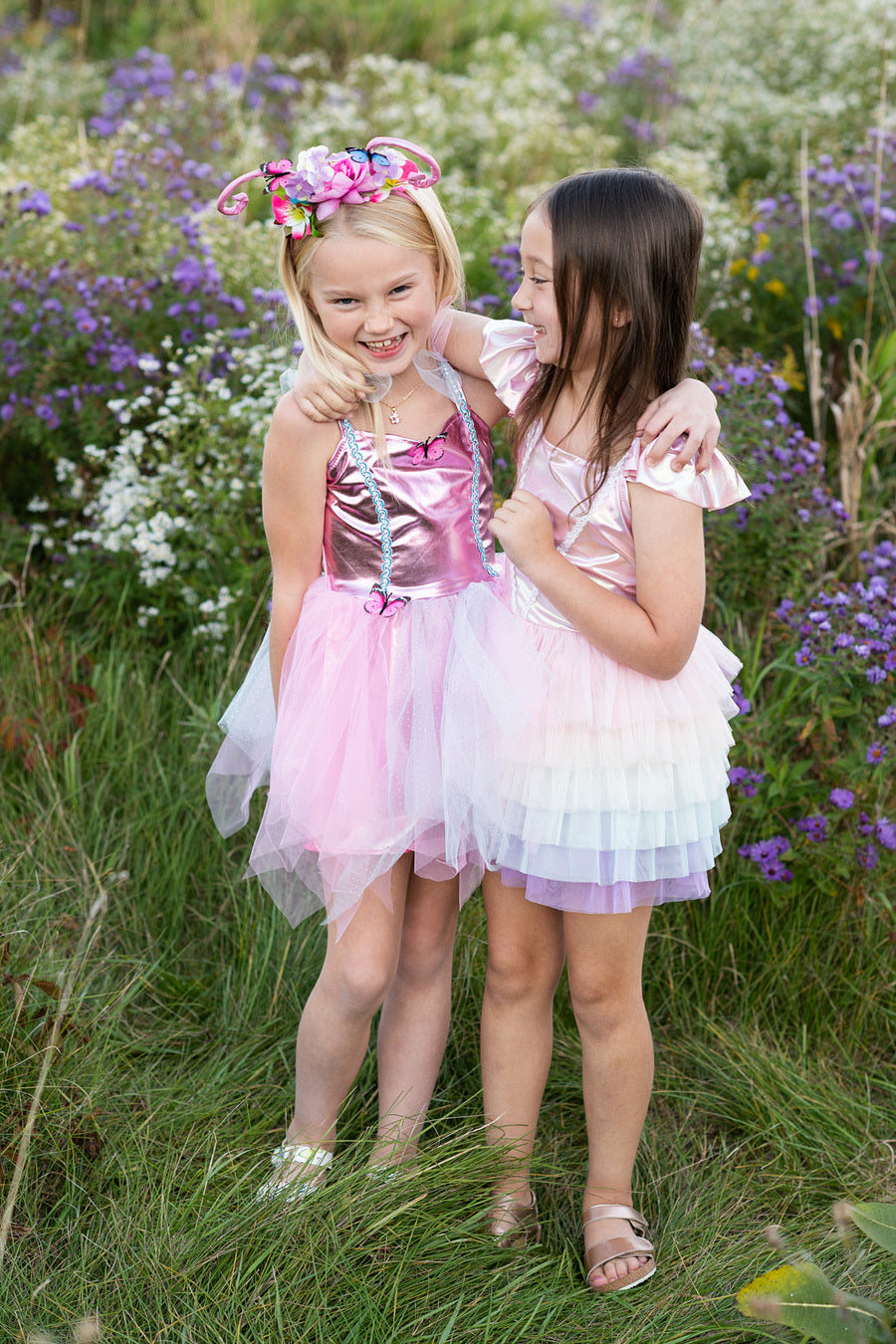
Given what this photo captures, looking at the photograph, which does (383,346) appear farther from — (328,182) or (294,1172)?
(294,1172)

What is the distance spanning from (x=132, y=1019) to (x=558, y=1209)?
1.00 meters

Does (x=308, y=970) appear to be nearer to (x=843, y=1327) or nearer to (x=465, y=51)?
(x=843, y=1327)

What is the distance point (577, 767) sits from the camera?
195 cm

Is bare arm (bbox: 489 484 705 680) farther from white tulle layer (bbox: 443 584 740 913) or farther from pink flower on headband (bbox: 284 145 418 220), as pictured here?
pink flower on headband (bbox: 284 145 418 220)

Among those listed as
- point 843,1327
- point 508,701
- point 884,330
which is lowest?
point 843,1327

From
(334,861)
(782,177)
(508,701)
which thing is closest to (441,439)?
(508,701)

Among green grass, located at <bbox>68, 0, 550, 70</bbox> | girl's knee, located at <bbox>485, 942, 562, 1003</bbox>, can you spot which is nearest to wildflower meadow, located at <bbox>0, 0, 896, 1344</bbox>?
girl's knee, located at <bbox>485, 942, 562, 1003</bbox>

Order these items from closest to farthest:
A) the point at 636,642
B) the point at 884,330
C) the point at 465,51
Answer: the point at 636,642, the point at 884,330, the point at 465,51

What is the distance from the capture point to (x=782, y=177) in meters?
5.61

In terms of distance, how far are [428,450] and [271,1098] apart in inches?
51.8
